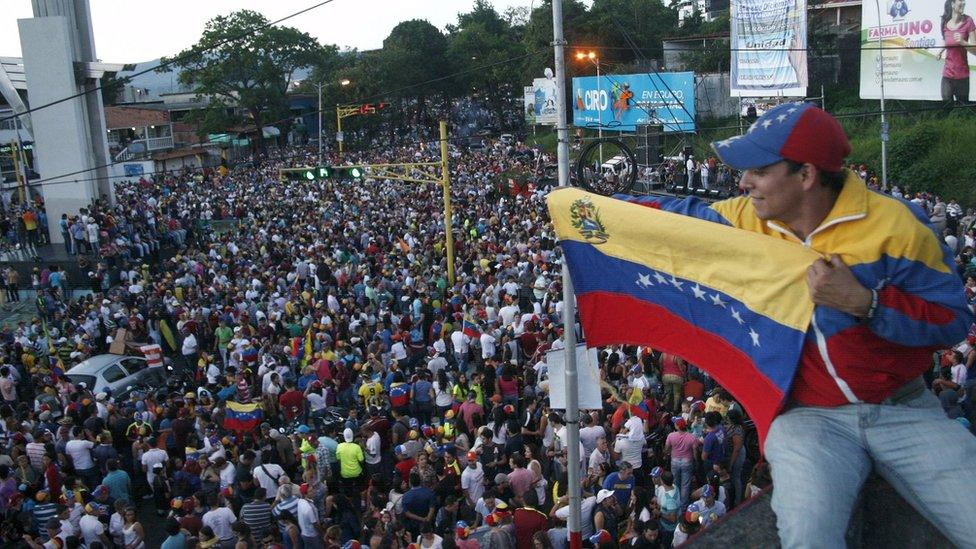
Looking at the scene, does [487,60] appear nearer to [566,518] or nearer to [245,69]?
[245,69]

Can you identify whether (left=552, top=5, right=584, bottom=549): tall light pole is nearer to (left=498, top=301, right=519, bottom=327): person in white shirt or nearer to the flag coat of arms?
the flag coat of arms

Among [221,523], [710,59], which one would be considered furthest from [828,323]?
[710,59]

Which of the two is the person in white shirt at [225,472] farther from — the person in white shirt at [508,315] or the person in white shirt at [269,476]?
the person in white shirt at [508,315]

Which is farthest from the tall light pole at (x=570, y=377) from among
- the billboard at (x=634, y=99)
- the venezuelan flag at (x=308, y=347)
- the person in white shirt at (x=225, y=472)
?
the billboard at (x=634, y=99)

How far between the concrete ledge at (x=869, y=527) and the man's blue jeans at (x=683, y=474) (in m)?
6.55

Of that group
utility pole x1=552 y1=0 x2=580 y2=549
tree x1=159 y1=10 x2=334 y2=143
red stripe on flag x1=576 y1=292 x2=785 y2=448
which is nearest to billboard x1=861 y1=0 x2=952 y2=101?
utility pole x1=552 y1=0 x2=580 y2=549

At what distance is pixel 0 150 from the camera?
49969 mm

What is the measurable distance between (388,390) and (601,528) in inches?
209

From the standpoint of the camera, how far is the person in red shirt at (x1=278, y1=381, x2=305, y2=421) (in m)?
12.9

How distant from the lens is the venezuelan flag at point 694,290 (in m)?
2.55

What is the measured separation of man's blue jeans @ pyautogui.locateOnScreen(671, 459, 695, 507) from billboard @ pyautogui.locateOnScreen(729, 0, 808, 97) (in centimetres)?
2070

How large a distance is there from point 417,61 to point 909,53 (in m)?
48.5

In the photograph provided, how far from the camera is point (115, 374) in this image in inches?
628

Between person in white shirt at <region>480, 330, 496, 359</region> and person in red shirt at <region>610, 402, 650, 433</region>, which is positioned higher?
person in red shirt at <region>610, 402, 650, 433</region>
